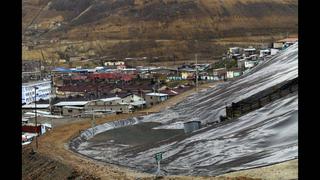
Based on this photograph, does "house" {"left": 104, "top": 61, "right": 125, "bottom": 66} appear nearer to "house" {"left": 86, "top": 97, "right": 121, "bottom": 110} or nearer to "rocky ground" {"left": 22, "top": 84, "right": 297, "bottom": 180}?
"house" {"left": 86, "top": 97, "right": 121, "bottom": 110}

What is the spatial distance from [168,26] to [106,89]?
3220cm

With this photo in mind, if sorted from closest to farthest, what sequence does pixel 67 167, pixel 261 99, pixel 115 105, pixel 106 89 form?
pixel 67 167
pixel 261 99
pixel 115 105
pixel 106 89

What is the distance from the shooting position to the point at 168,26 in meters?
62.2

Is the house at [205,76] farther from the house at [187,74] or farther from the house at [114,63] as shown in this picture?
the house at [114,63]

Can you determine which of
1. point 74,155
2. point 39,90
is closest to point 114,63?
point 39,90

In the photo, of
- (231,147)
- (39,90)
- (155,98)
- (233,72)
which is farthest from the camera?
(39,90)

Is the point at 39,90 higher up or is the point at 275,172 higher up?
the point at 39,90

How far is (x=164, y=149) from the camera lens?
10.0 metres

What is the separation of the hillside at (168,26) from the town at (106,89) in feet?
42.8

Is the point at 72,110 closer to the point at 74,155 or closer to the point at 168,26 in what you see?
the point at 74,155

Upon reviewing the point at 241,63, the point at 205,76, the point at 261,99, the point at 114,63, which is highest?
the point at 114,63
